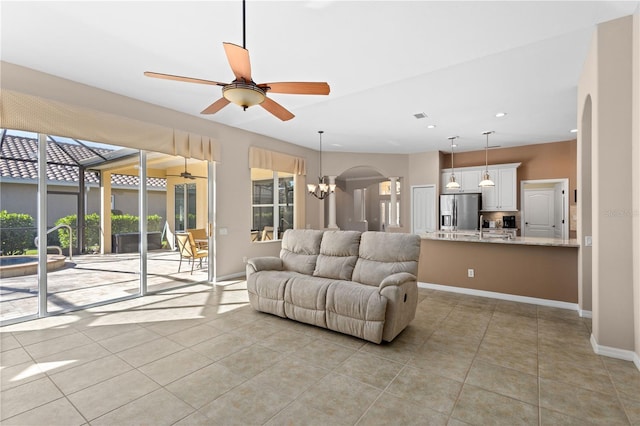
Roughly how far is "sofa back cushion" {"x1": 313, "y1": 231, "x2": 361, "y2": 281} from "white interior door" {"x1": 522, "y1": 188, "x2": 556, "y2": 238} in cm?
544

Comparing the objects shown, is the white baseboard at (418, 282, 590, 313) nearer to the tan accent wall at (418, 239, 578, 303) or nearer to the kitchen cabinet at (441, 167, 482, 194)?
the tan accent wall at (418, 239, 578, 303)

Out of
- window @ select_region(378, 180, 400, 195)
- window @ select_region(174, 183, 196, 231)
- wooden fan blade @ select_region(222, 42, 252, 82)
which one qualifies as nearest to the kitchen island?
wooden fan blade @ select_region(222, 42, 252, 82)

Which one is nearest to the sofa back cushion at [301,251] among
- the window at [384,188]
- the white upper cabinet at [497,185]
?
the white upper cabinet at [497,185]

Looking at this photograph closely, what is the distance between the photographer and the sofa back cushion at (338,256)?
354cm

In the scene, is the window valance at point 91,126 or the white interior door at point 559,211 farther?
the white interior door at point 559,211

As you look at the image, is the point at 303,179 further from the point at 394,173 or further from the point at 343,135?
the point at 394,173

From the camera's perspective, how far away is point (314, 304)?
3078 millimetres

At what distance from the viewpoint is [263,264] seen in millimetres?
3785

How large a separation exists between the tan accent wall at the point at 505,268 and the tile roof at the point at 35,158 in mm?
5190

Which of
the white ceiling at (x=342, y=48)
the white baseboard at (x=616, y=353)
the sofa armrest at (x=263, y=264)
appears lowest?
the white baseboard at (x=616, y=353)

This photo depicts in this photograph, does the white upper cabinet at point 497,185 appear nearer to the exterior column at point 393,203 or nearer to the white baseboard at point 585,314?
the exterior column at point 393,203

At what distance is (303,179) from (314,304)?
14.8ft

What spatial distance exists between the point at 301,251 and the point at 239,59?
2.62 metres

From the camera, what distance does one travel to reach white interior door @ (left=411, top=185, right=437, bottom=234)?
756 centimetres
